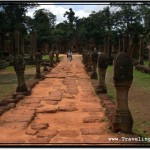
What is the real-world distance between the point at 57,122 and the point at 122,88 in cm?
152

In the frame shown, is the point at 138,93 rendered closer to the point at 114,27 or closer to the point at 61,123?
the point at 61,123

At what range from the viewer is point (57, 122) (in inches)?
269

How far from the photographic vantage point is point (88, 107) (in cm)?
842

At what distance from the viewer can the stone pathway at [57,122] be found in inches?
216

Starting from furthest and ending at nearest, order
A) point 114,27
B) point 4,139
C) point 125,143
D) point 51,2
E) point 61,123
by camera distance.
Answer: point 114,27 → point 61,123 → point 4,139 → point 51,2 → point 125,143

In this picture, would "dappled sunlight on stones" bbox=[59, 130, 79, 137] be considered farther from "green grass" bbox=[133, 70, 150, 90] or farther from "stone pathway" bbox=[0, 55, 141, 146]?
"green grass" bbox=[133, 70, 150, 90]

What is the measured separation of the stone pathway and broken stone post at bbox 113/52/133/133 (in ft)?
0.71

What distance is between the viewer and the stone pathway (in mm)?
5484

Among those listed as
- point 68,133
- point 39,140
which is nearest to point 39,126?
point 68,133

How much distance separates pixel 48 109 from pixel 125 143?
11.8ft

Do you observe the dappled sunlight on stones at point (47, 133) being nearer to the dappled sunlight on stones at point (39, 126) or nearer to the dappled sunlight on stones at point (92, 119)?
the dappled sunlight on stones at point (39, 126)

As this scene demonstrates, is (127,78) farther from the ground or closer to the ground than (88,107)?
farther from the ground

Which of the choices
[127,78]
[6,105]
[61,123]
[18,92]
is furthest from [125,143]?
[18,92]

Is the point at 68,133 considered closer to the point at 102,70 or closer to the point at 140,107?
the point at 140,107
